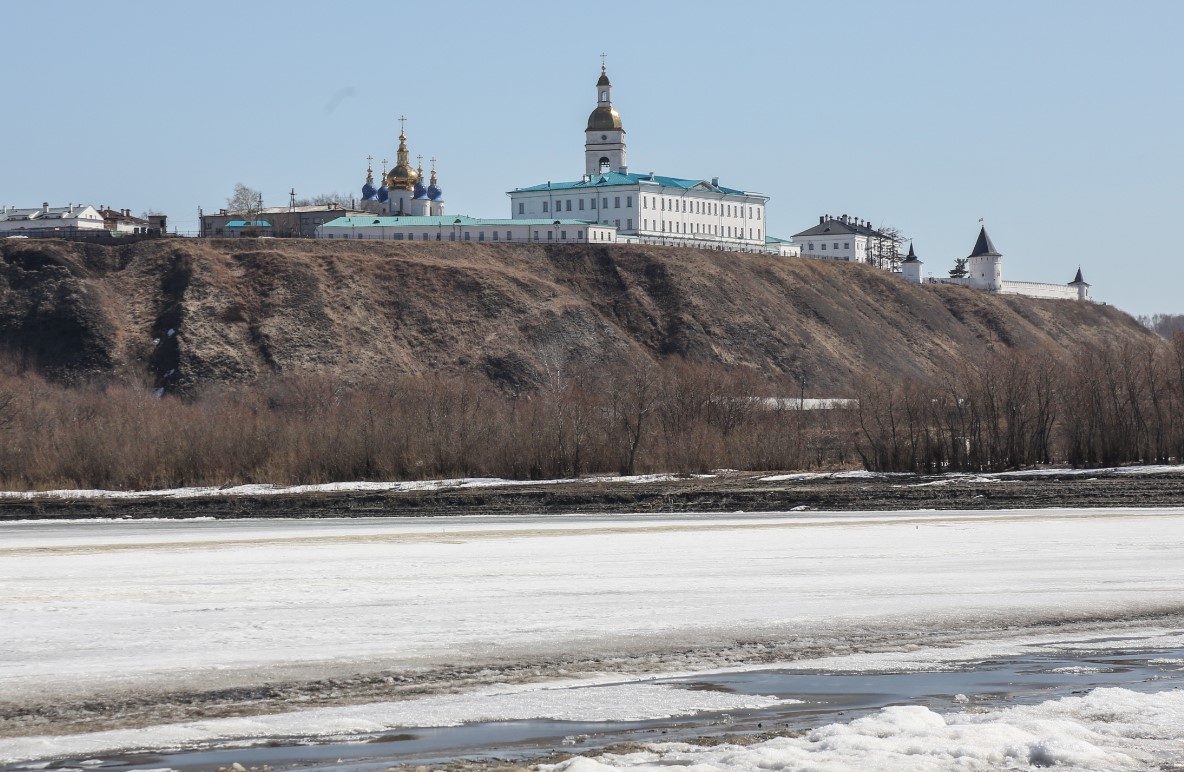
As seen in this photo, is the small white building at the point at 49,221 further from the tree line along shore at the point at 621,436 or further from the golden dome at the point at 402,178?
the tree line along shore at the point at 621,436

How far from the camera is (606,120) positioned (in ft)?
448

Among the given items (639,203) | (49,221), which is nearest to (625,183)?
(639,203)

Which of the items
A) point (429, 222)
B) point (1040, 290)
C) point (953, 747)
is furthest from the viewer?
point (1040, 290)

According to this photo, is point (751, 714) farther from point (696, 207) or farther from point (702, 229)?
point (696, 207)

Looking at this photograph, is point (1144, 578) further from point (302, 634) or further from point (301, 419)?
point (301, 419)

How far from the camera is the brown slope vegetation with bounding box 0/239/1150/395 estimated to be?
9594cm

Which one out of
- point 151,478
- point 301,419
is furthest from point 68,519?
point 301,419

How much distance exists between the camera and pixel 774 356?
108188 millimetres

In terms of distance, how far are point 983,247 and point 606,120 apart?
41.9m

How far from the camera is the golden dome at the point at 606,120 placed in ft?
448

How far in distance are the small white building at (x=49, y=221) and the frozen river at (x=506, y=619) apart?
316 ft

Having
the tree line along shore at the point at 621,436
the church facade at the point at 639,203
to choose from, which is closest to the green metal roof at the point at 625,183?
the church facade at the point at 639,203

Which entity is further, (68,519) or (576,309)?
(576,309)

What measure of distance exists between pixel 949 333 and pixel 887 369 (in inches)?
679
